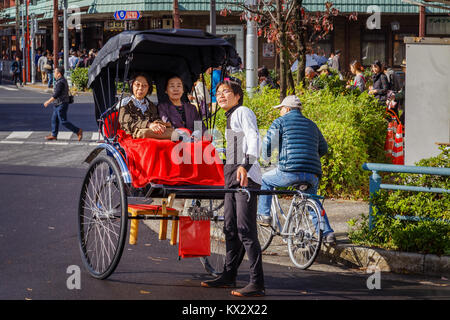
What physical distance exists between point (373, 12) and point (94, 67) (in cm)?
3214

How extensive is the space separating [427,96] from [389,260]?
4.87 metres

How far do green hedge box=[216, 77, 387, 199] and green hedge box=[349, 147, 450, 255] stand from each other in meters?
2.60

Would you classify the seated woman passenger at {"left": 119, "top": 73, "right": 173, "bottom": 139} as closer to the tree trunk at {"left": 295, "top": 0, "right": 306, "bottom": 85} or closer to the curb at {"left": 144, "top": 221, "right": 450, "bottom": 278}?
the curb at {"left": 144, "top": 221, "right": 450, "bottom": 278}

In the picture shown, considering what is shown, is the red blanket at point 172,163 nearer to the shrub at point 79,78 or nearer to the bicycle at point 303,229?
the bicycle at point 303,229

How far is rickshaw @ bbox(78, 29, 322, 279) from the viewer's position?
6.88 meters

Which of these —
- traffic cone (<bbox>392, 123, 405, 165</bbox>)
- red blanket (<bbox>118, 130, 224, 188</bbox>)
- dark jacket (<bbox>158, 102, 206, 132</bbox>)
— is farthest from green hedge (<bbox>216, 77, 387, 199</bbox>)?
red blanket (<bbox>118, 130, 224, 188</bbox>)

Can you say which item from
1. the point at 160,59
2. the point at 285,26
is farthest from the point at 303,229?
the point at 285,26

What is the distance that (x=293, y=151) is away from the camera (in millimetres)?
8422

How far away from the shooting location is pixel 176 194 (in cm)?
681

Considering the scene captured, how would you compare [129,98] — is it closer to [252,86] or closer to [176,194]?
[176,194]

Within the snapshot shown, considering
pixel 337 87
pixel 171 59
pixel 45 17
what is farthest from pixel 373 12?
pixel 171 59

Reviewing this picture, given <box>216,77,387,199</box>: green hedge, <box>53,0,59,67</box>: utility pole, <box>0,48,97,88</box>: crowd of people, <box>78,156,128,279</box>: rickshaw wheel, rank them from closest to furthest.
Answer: <box>78,156,128,279</box>: rickshaw wheel < <box>216,77,387,199</box>: green hedge < <box>0,48,97,88</box>: crowd of people < <box>53,0,59,67</box>: utility pole

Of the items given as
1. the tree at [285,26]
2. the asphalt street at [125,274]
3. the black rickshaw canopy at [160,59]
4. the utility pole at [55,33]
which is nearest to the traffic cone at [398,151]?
the tree at [285,26]

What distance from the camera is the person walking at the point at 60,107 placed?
63.1ft
